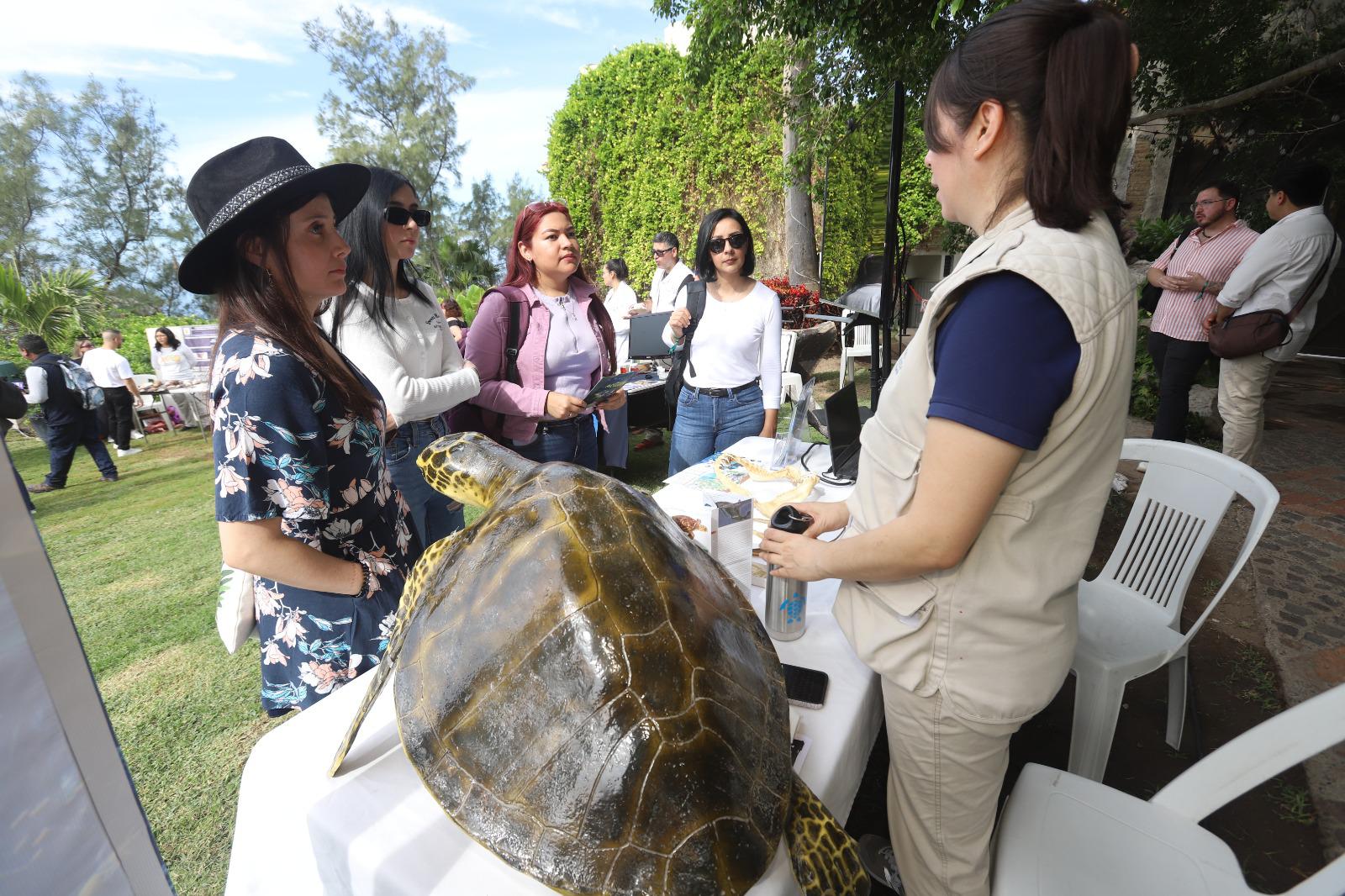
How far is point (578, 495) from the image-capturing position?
118 cm

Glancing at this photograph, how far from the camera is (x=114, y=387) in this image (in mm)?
9031

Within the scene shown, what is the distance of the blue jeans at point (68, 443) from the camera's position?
733cm

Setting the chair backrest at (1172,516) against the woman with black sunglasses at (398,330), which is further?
the woman with black sunglasses at (398,330)

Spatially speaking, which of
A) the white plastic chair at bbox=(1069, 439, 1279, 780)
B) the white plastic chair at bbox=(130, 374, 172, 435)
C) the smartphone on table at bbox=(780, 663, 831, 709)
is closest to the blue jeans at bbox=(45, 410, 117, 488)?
the white plastic chair at bbox=(130, 374, 172, 435)

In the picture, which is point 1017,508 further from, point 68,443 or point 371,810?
point 68,443

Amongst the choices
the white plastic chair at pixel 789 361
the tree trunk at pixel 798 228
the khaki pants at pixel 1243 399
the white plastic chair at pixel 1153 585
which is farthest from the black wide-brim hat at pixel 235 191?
the tree trunk at pixel 798 228

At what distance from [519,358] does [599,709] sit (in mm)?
2157

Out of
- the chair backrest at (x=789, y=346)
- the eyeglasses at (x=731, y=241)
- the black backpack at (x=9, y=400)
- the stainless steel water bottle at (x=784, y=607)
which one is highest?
the eyeglasses at (x=731, y=241)

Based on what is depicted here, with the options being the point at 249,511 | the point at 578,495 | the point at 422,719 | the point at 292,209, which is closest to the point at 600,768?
the point at 422,719

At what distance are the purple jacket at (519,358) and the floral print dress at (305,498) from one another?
106 cm

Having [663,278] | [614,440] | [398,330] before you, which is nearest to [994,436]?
[398,330]

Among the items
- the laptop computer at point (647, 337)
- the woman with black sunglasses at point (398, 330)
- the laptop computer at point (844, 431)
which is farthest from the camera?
the laptop computer at point (647, 337)

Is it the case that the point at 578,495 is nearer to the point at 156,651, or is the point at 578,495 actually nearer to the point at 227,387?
the point at 227,387

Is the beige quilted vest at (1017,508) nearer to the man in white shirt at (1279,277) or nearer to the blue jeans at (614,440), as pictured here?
the blue jeans at (614,440)
